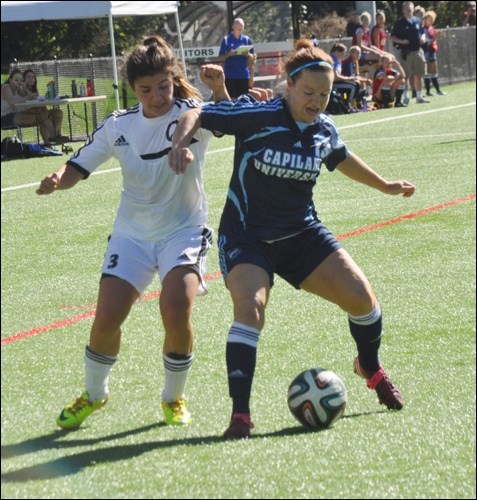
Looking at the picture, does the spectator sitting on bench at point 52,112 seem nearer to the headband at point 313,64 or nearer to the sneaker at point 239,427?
the headband at point 313,64

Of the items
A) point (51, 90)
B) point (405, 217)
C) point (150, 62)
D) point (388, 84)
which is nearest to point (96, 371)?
point (150, 62)

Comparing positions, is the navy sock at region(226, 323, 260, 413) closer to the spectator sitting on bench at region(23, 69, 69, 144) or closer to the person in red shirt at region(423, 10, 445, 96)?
the spectator sitting on bench at region(23, 69, 69, 144)

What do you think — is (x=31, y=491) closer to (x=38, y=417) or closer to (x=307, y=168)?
(x=38, y=417)

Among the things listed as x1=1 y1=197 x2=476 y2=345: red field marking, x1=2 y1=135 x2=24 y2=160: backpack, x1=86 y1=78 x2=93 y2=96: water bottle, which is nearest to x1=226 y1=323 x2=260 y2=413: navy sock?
x1=1 y1=197 x2=476 y2=345: red field marking

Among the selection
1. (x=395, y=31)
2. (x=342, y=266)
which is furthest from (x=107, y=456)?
(x=395, y=31)

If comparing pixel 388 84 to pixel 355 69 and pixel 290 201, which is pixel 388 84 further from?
pixel 290 201

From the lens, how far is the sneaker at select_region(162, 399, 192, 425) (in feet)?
17.4

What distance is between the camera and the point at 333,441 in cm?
503

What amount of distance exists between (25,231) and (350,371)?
246 inches

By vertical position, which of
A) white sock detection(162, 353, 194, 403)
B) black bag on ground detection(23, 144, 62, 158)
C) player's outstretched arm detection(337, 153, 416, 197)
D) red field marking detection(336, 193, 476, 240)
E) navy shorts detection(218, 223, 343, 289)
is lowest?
black bag on ground detection(23, 144, 62, 158)

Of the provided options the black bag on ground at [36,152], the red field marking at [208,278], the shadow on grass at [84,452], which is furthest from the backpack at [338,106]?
the shadow on grass at [84,452]

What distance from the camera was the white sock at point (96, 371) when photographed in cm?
537

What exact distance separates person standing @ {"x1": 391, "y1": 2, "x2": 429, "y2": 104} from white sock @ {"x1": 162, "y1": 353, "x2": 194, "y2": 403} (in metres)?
22.4

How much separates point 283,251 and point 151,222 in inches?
24.7
